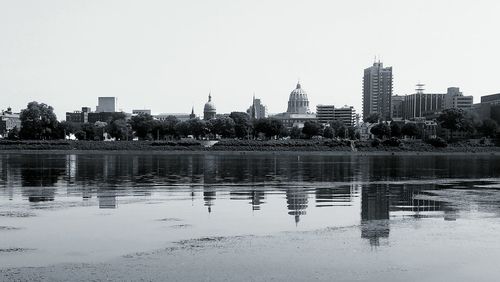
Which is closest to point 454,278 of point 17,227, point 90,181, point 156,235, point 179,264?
point 179,264

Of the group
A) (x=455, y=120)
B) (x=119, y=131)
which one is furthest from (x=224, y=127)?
(x=455, y=120)

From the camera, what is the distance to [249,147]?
132000 millimetres

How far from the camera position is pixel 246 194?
1353 inches

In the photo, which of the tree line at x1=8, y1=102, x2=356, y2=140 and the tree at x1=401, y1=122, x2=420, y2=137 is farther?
the tree at x1=401, y1=122, x2=420, y2=137

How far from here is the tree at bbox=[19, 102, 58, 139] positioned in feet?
467

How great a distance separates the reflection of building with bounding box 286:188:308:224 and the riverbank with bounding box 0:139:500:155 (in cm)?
9108

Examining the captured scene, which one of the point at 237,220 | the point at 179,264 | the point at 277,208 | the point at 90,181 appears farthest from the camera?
the point at 90,181

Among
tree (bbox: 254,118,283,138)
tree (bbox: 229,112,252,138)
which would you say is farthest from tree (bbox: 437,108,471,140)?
tree (bbox: 229,112,252,138)

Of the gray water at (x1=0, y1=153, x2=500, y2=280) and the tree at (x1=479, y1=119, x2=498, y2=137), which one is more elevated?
the tree at (x1=479, y1=119, x2=498, y2=137)

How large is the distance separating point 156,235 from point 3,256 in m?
5.19

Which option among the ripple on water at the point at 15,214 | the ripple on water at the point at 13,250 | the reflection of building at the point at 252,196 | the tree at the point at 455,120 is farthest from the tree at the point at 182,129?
the ripple on water at the point at 13,250

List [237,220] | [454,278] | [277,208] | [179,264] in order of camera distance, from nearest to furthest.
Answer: [454,278] < [179,264] < [237,220] < [277,208]

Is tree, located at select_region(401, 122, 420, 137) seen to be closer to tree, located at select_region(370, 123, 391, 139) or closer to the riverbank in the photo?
tree, located at select_region(370, 123, 391, 139)

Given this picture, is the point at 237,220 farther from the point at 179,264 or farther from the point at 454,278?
the point at 454,278
